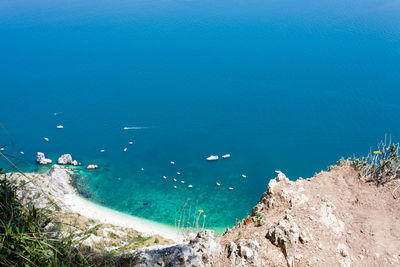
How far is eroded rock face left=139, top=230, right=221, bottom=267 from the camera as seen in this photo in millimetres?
6082

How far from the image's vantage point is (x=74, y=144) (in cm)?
4603

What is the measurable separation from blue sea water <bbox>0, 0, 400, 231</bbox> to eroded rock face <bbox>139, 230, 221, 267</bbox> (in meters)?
24.3

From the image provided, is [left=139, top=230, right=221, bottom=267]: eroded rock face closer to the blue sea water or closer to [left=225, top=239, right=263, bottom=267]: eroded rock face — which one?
[left=225, top=239, right=263, bottom=267]: eroded rock face

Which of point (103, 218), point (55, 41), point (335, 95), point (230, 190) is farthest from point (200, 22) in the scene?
point (103, 218)

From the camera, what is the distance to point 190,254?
620 centimetres

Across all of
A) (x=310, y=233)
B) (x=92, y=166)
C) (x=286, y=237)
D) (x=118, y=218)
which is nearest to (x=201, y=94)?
(x=92, y=166)

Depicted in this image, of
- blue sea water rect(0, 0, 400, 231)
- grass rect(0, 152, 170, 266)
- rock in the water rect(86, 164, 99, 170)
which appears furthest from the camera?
rock in the water rect(86, 164, 99, 170)

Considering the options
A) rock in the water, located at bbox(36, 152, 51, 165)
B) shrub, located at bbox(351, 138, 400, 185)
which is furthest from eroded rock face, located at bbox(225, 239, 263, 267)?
rock in the water, located at bbox(36, 152, 51, 165)

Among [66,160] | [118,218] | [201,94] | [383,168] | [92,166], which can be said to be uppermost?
[201,94]

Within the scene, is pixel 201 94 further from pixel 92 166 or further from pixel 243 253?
pixel 243 253

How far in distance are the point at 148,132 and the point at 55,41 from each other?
50.0 metres

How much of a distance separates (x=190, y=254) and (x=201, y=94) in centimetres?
5277

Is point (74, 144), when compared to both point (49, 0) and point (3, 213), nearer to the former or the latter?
point (3, 213)

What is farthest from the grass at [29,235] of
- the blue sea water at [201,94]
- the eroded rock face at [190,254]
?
the blue sea water at [201,94]
